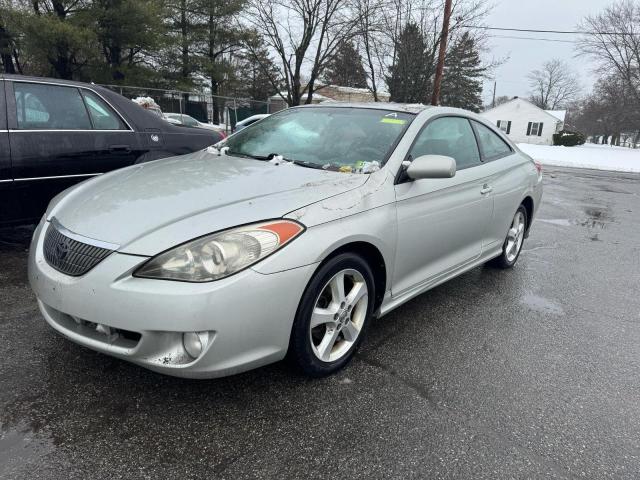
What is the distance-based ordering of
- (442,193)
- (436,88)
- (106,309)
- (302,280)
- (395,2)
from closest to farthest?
(106,309), (302,280), (442,193), (436,88), (395,2)

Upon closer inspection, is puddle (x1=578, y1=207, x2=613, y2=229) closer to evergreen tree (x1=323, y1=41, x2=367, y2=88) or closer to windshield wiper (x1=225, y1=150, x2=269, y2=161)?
windshield wiper (x1=225, y1=150, x2=269, y2=161)

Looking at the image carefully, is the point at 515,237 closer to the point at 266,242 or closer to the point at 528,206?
the point at 528,206

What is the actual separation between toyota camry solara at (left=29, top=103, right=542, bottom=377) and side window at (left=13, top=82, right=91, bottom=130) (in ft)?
5.14

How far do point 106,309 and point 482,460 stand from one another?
5.78 ft

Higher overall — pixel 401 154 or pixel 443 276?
pixel 401 154

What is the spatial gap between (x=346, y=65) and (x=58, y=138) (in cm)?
3256

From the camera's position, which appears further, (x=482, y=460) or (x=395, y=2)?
(x=395, y=2)

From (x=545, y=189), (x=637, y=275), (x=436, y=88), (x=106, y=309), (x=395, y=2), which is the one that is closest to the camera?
(x=106, y=309)

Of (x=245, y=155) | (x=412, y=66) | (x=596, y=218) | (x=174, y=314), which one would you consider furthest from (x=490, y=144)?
(x=412, y=66)

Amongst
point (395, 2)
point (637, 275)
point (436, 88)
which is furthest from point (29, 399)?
point (395, 2)

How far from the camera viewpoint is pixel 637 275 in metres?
4.98

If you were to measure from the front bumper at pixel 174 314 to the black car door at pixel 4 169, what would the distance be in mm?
2213

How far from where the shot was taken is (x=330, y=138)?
3.30m

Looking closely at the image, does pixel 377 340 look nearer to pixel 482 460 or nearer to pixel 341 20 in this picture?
pixel 482 460
